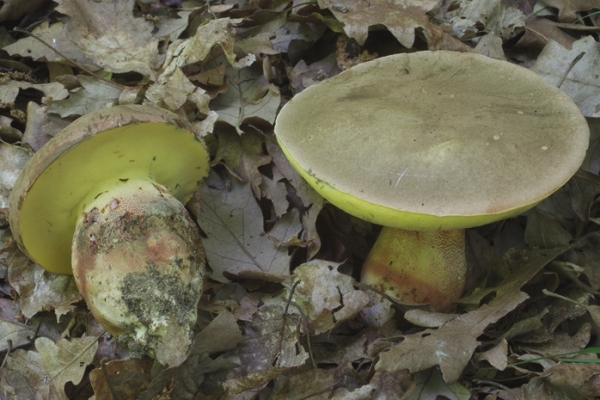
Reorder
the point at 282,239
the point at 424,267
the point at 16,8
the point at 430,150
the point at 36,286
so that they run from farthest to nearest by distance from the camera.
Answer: the point at 16,8
the point at 282,239
the point at 36,286
the point at 424,267
the point at 430,150

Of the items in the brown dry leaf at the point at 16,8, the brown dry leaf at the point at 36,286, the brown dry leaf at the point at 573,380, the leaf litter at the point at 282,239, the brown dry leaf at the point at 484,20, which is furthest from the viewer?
the brown dry leaf at the point at 16,8

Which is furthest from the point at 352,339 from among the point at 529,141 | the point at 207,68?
the point at 207,68

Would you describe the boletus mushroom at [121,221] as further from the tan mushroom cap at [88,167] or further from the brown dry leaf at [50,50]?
the brown dry leaf at [50,50]

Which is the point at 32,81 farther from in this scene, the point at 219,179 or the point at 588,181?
the point at 588,181

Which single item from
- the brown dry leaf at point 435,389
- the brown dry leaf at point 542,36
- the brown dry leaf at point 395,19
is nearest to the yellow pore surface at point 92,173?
the brown dry leaf at point 395,19

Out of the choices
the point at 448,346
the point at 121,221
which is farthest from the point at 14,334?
the point at 448,346

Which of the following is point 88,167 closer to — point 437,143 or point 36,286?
point 36,286
